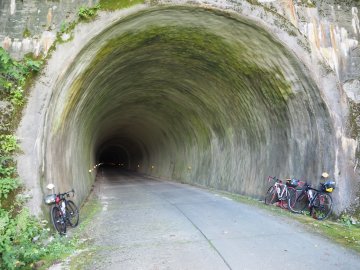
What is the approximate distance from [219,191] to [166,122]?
7210 mm

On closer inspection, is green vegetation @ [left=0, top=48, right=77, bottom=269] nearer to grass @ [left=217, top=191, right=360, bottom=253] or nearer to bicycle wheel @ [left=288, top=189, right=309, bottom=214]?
grass @ [left=217, top=191, right=360, bottom=253]

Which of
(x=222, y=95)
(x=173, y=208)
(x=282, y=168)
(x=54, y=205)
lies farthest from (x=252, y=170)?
(x=54, y=205)

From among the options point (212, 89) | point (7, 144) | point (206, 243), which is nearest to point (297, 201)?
point (206, 243)

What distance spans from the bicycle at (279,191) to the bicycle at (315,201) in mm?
212

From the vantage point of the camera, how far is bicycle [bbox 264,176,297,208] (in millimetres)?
10039

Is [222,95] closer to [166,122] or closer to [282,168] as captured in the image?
[282,168]

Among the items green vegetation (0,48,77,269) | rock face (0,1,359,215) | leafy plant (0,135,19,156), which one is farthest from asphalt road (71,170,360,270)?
leafy plant (0,135,19,156)

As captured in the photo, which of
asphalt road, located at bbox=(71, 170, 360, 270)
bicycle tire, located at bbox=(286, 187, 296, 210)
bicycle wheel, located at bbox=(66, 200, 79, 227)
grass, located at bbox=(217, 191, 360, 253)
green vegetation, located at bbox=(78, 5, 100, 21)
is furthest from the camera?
bicycle tire, located at bbox=(286, 187, 296, 210)

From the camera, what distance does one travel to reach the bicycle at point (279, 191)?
1004 centimetres

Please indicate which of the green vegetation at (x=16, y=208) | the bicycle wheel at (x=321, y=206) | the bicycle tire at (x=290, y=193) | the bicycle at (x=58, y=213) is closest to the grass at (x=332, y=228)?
the bicycle wheel at (x=321, y=206)

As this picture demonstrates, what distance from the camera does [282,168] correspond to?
1092 cm

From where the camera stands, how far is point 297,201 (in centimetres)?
982

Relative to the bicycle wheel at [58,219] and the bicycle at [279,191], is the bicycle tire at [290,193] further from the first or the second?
the bicycle wheel at [58,219]

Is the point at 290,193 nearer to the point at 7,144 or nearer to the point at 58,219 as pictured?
the point at 58,219
